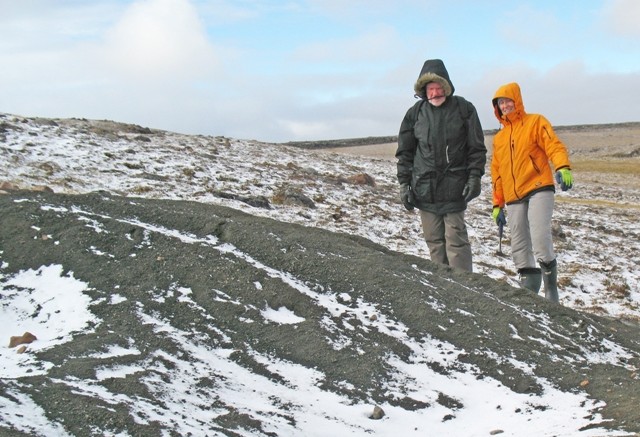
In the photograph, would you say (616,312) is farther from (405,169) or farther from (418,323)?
(418,323)

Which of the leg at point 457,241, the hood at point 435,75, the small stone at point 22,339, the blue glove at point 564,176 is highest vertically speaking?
the hood at point 435,75

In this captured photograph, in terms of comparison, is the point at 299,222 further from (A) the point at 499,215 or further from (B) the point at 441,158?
(B) the point at 441,158

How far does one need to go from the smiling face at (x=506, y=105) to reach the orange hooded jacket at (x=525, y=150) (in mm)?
33

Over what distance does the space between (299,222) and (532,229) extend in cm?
541

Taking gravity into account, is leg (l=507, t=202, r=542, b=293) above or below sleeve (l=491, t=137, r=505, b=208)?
below

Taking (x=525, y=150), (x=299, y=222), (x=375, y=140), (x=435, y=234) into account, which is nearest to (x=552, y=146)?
(x=525, y=150)

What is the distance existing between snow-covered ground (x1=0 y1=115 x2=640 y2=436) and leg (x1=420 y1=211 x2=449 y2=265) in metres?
2.01

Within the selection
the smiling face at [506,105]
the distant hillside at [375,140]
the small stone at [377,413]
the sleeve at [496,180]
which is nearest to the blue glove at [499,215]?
the sleeve at [496,180]

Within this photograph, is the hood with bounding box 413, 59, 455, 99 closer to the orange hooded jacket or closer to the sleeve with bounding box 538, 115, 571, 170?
the orange hooded jacket

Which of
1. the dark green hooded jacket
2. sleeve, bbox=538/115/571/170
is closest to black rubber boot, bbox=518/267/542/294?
the dark green hooded jacket

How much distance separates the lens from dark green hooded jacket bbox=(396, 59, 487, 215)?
6723 millimetres

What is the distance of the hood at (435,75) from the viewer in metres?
6.62

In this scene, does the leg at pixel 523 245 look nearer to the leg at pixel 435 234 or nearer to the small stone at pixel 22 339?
the leg at pixel 435 234

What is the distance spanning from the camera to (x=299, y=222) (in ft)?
37.8
